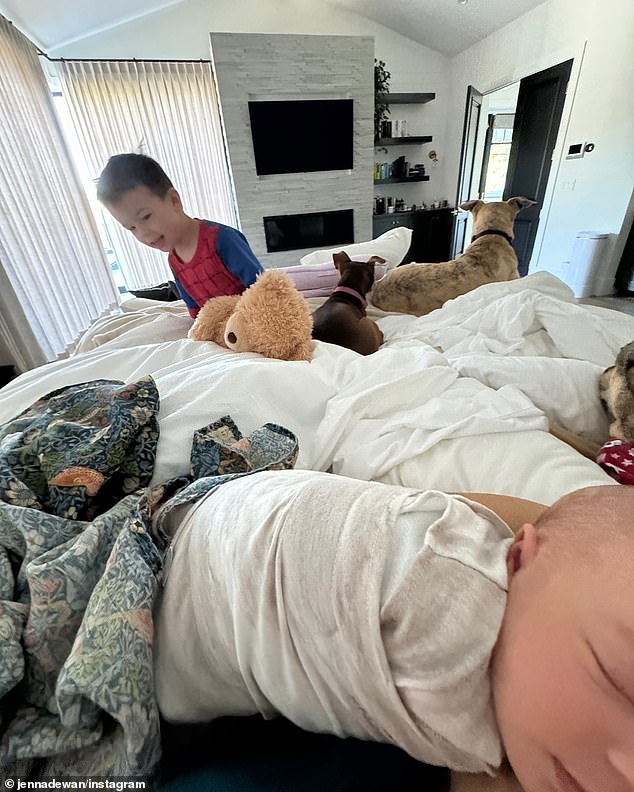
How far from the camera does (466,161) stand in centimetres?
407

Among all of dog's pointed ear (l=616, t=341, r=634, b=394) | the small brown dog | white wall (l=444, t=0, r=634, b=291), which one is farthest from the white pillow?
white wall (l=444, t=0, r=634, b=291)

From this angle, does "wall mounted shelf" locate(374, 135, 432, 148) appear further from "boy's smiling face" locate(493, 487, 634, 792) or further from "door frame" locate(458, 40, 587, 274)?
"boy's smiling face" locate(493, 487, 634, 792)

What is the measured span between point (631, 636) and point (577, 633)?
29 mm

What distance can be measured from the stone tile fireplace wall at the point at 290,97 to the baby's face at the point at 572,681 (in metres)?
3.68

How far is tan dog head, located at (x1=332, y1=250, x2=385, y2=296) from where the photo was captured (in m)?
1.42

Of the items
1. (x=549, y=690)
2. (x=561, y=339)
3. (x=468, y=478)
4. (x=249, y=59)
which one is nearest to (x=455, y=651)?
(x=549, y=690)

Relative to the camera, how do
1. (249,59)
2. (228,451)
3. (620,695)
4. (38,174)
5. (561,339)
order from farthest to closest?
1. (249,59)
2. (38,174)
3. (561,339)
4. (228,451)
5. (620,695)

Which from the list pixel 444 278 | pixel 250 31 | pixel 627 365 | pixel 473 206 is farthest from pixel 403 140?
pixel 627 365

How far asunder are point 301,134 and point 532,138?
84.5 inches

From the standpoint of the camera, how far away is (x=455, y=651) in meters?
0.26

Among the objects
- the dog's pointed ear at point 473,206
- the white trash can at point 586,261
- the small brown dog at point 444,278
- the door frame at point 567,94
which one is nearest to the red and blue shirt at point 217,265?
the small brown dog at point 444,278

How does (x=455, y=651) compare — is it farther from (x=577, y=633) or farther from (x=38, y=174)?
(x=38, y=174)

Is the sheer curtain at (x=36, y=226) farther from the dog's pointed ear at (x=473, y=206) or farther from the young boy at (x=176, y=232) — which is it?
the dog's pointed ear at (x=473, y=206)

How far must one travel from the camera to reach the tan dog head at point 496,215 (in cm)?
189
